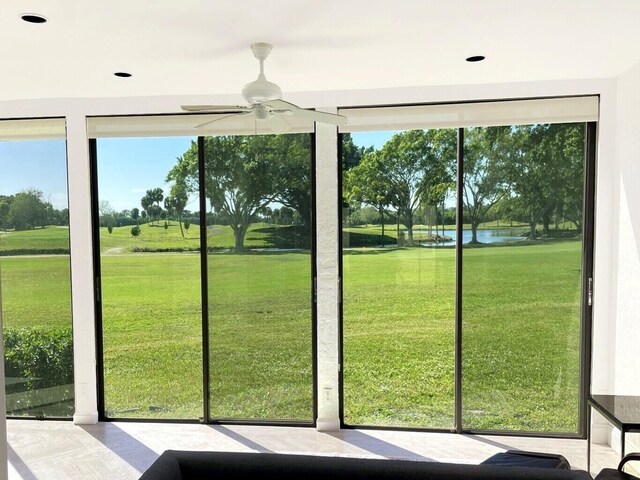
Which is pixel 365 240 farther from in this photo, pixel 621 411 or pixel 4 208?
pixel 4 208

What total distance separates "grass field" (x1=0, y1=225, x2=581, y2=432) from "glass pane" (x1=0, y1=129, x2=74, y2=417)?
2 centimetres

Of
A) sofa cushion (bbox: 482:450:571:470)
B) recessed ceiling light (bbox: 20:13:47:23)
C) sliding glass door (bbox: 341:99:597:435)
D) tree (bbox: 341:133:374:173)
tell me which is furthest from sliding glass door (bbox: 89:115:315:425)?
sofa cushion (bbox: 482:450:571:470)

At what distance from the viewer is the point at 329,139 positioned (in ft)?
12.4

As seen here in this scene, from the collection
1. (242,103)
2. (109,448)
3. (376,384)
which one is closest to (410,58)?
(242,103)

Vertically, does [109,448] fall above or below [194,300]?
below

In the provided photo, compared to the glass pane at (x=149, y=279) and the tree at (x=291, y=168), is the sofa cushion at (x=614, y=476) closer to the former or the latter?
the tree at (x=291, y=168)

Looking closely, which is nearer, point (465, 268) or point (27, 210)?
point (465, 268)

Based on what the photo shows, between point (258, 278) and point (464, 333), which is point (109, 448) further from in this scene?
point (464, 333)

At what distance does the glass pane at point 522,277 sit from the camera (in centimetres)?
362

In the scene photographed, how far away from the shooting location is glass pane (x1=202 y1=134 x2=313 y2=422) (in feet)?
12.8

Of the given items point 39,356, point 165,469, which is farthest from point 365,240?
point 39,356

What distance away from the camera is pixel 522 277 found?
371 centimetres

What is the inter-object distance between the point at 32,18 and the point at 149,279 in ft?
7.37

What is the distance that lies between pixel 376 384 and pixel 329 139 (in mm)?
2025
